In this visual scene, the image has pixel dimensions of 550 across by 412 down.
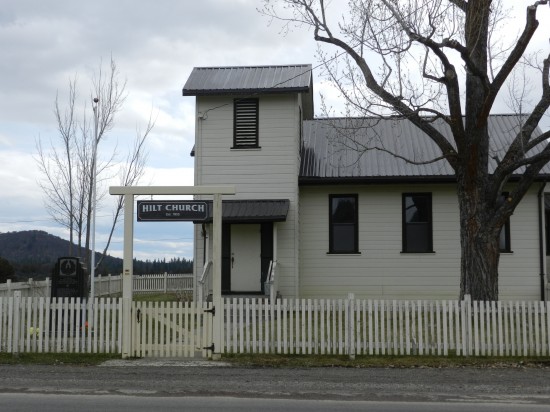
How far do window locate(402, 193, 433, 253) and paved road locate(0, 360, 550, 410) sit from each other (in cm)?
943

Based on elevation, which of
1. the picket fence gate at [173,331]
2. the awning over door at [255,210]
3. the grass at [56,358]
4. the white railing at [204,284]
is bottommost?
the grass at [56,358]

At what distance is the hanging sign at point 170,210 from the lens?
12602 mm

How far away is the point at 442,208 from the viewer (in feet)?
67.9

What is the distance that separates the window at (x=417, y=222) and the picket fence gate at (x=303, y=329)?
26.3ft

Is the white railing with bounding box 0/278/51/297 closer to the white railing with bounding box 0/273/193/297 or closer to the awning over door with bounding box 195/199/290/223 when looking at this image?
the white railing with bounding box 0/273/193/297

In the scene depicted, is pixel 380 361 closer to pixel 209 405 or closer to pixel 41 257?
pixel 209 405

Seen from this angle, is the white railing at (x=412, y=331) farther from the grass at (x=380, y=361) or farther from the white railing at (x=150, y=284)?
the white railing at (x=150, y=284)

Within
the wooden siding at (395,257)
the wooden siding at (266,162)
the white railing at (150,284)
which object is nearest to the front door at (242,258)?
the wooden siding at (266,162)

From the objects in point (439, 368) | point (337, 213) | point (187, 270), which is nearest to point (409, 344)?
point (439, 368)

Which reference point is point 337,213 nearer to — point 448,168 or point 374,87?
point 448,168

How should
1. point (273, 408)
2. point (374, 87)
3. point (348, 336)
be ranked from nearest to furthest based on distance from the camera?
point (273, 408) → point (348, 336) → point (374, 87)

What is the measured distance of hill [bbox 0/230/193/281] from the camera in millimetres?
36800

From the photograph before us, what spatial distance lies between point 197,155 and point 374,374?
1077 centimetres

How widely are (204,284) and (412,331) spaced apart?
24.6 ft
